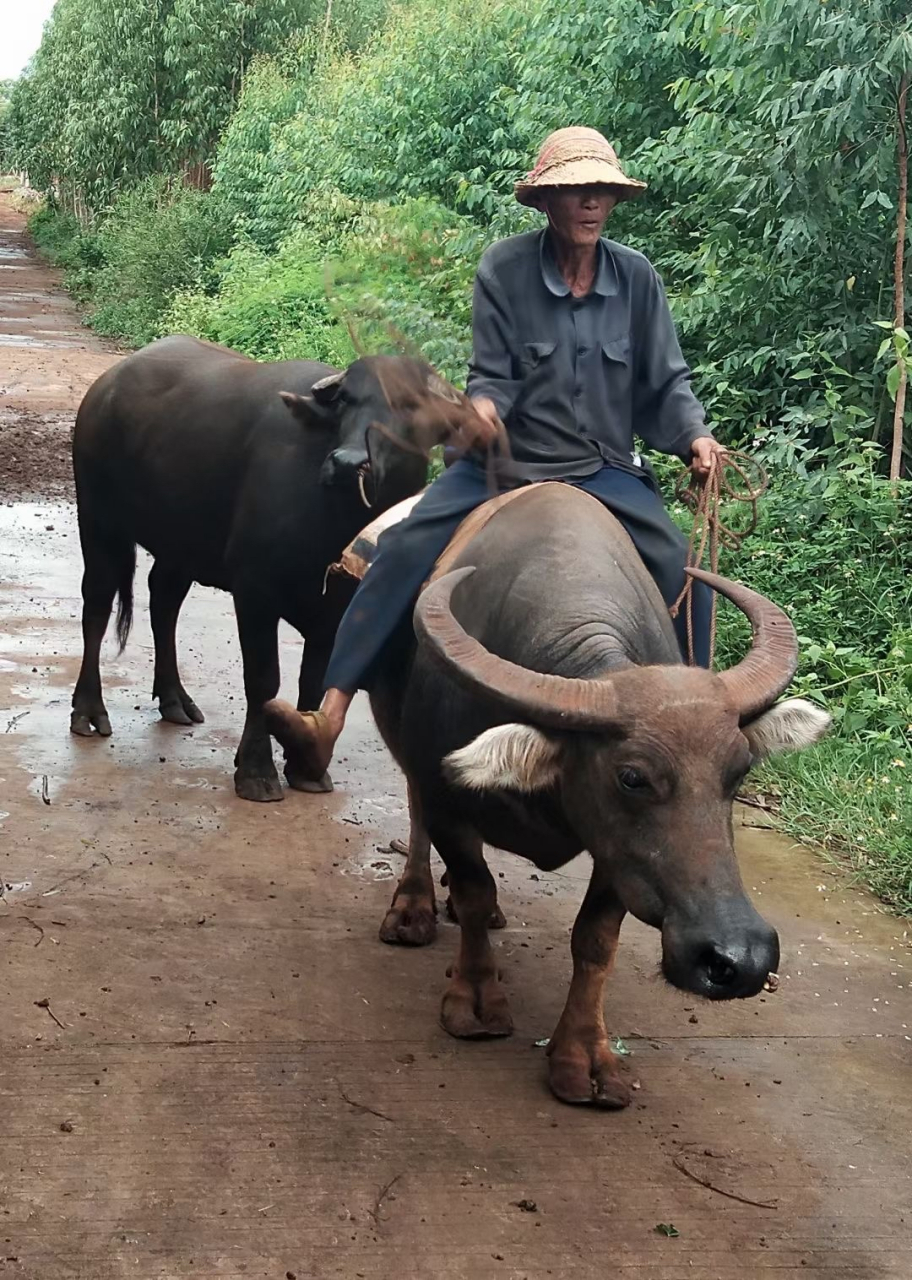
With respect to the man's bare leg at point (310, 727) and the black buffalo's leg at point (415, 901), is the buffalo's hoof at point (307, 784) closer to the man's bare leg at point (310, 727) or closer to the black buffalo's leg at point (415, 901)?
the black buffalo's leg at point (415, 901)

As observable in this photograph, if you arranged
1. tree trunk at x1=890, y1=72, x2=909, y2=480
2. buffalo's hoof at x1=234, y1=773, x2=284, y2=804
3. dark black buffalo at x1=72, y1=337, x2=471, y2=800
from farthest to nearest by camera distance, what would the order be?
tree trunk at x1=890, y1=72, x2=909, y2=480 → buffalo's hoof at x1=234, y1=773, x2=284, y2=804 → dark black buffalo at x1=72, y1=337, x2=471, y2=800

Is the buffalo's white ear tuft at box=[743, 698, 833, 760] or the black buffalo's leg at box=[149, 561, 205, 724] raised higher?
the buffalo's white ear tuft at box=[743, 698, 833, 760]

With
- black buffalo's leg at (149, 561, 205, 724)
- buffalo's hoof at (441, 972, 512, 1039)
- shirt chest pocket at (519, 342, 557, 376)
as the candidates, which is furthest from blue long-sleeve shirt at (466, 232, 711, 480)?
black buffalo's leg at (149, 561, 205, 724)

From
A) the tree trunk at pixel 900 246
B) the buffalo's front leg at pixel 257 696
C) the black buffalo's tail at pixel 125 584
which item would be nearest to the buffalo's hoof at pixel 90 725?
the black buffalo's tail at pixel 125 584

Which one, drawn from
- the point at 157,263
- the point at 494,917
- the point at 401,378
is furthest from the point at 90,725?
the point at 157,263

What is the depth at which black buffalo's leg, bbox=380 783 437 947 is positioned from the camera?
439 cm

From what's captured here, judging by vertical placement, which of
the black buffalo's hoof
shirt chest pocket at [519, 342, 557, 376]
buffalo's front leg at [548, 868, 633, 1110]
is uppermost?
shirt chest pocket at [519, 342, 557, 376]

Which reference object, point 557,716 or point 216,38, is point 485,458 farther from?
point 216,38

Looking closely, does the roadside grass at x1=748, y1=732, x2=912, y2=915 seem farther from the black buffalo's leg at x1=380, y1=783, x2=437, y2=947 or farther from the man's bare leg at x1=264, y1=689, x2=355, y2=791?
the man's bare leg at x1=264, y1=689, x2=355, y2=791

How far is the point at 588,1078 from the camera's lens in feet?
11.7

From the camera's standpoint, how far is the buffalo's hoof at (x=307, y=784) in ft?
18.4

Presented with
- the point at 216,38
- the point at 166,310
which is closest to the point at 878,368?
the point at 166,310

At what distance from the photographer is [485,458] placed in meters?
4.11

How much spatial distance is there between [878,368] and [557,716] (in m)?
4.95
